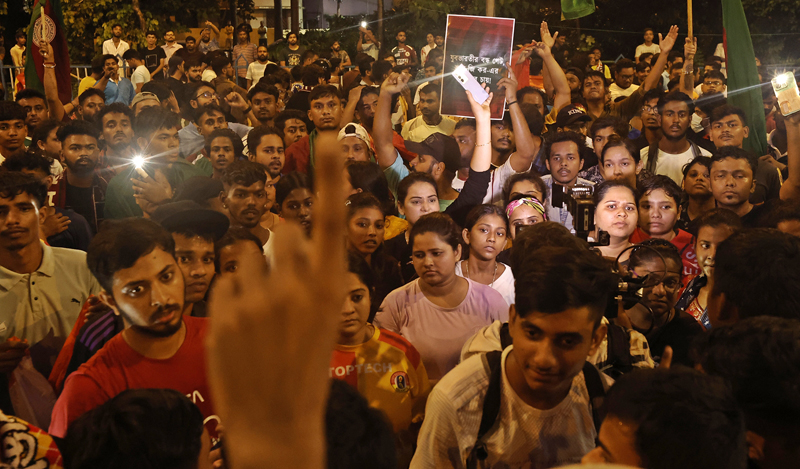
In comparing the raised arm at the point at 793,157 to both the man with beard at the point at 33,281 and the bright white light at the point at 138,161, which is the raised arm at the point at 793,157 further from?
the bright white light at the point at 138,161

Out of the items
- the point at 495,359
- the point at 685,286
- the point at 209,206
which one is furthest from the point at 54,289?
the point at 685,286

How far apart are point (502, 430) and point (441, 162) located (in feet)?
12.9

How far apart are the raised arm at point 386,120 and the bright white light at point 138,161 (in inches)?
77.4

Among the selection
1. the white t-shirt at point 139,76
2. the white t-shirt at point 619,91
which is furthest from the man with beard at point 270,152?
the white t-shirt at point 619,91

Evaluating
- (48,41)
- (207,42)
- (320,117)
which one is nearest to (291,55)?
(207,42)

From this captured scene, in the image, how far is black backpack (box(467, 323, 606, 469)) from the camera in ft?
7.20

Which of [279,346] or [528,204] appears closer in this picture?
[279,346]

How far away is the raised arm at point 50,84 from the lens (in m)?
7.47

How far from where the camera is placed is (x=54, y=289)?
11.1 feet

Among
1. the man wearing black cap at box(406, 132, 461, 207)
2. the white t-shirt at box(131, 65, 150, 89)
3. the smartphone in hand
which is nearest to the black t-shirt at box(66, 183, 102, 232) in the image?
the man wearing black cap at box(406, 132, 461, 207)

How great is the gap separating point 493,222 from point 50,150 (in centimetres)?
421

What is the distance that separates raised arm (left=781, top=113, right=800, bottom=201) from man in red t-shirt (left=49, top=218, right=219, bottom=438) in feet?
13.2

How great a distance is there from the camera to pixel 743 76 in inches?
259

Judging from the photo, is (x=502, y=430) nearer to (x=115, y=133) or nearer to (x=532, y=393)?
(x=532, y=393)
